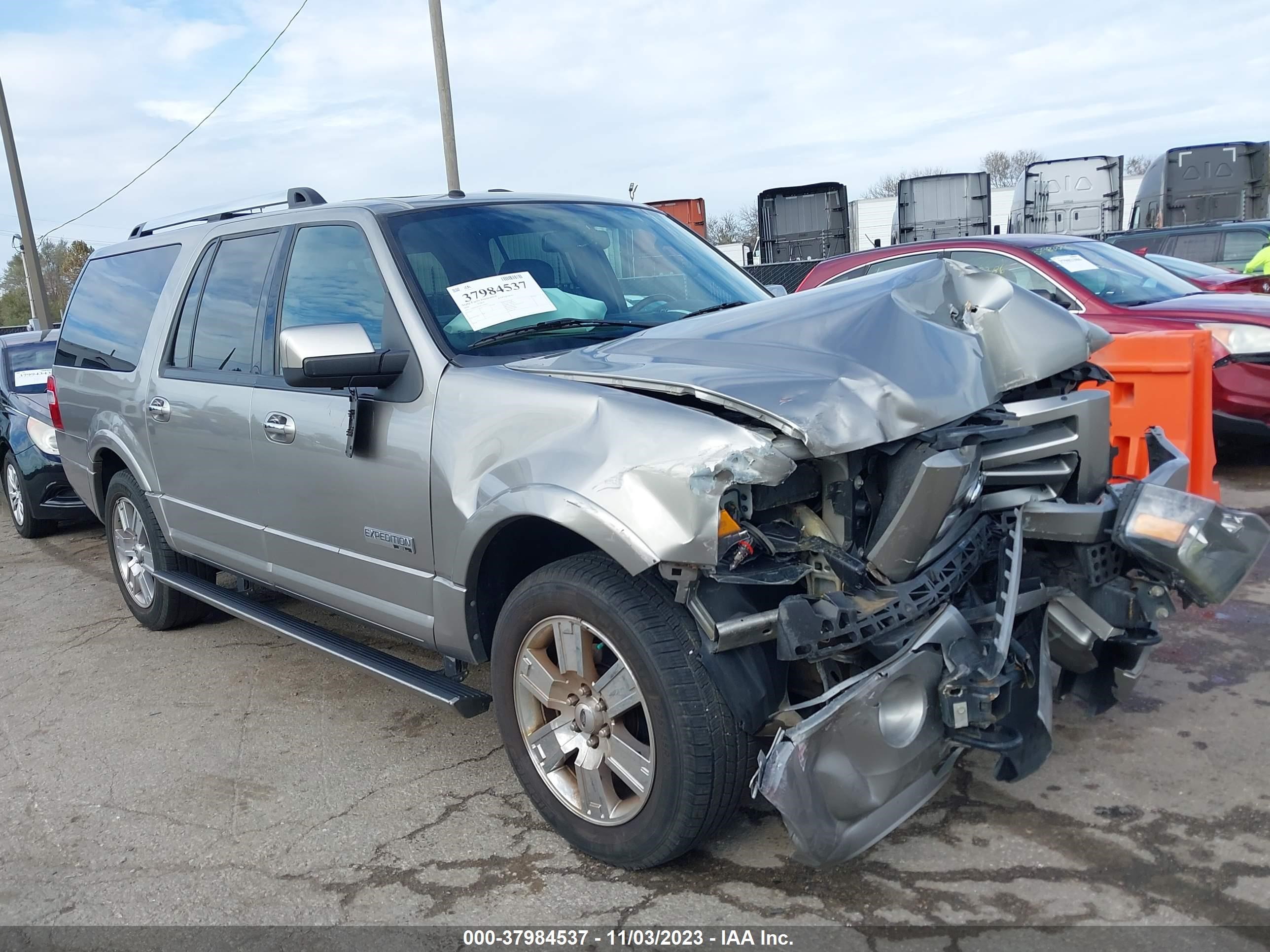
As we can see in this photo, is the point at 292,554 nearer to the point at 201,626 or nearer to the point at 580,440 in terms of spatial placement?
the point at 580,440

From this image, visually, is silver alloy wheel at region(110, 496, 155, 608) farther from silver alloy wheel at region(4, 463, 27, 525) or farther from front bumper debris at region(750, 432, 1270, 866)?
front bumper debris at region(750, 432, 1270, 866)

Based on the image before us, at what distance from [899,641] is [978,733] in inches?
13.8

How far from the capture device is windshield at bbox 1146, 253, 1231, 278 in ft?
29.2

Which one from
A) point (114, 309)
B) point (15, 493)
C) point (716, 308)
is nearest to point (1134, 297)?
point (716, 308)

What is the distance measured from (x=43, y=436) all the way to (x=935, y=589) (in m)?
7.80

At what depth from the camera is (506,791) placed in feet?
11.4

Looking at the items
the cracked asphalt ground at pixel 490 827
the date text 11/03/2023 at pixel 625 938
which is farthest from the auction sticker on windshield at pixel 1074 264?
the date text 11/03/2023 at pixel 625 938

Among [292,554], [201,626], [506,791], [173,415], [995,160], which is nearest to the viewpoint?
[506,791]

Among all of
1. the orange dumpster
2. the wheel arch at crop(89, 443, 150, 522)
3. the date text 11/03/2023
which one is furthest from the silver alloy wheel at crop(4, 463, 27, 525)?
the orange dumpster

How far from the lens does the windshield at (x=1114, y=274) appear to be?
7.01m

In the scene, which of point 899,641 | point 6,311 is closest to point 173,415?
point 899,641

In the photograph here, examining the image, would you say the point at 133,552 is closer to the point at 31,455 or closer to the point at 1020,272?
the point at 31,455

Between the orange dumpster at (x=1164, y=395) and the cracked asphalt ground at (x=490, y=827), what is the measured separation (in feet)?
2.46

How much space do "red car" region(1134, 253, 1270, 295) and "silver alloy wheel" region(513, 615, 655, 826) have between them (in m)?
6.92
